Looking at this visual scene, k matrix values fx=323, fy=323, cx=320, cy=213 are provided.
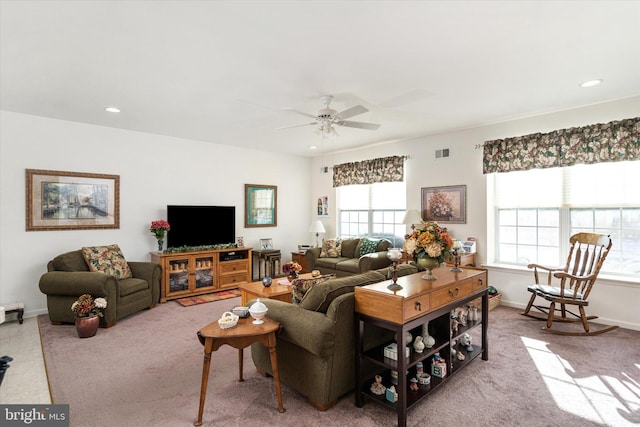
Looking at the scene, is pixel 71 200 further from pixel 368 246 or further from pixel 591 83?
pixel 591 83

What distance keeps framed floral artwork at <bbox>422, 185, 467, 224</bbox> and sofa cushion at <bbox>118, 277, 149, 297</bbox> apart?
15.0 feet

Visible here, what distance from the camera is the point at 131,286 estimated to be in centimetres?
435

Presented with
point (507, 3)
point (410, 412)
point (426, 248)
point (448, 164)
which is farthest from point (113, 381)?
point (448, 164)

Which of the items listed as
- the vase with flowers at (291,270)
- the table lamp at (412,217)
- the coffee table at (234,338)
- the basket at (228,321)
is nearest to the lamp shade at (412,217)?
the table lamp at (412,217)

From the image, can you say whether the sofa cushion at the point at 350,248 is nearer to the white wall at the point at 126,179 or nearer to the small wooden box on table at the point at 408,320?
the white wall at the point at 126,179

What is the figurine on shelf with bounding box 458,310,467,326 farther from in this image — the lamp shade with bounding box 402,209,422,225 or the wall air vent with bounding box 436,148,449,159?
the wall air vent with bounding box 436,148,449,159

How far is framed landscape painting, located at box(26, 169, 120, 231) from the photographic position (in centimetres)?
449

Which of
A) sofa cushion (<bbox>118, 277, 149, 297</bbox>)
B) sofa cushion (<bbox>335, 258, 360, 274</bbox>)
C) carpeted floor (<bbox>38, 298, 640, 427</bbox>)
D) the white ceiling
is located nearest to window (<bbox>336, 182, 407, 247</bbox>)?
sofa cushion (<bbox>335, 258, 360, 274</bbox>)

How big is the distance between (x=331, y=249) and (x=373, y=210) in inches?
49.1

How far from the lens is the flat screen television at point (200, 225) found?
18.1 ft

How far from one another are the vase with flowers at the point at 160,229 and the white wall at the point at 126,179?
290 mm

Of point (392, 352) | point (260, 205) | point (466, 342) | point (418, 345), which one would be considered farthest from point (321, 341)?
point (260, 205)

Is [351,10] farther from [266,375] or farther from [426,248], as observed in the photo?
[266,375]

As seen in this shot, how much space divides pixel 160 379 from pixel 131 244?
320 centimetres
